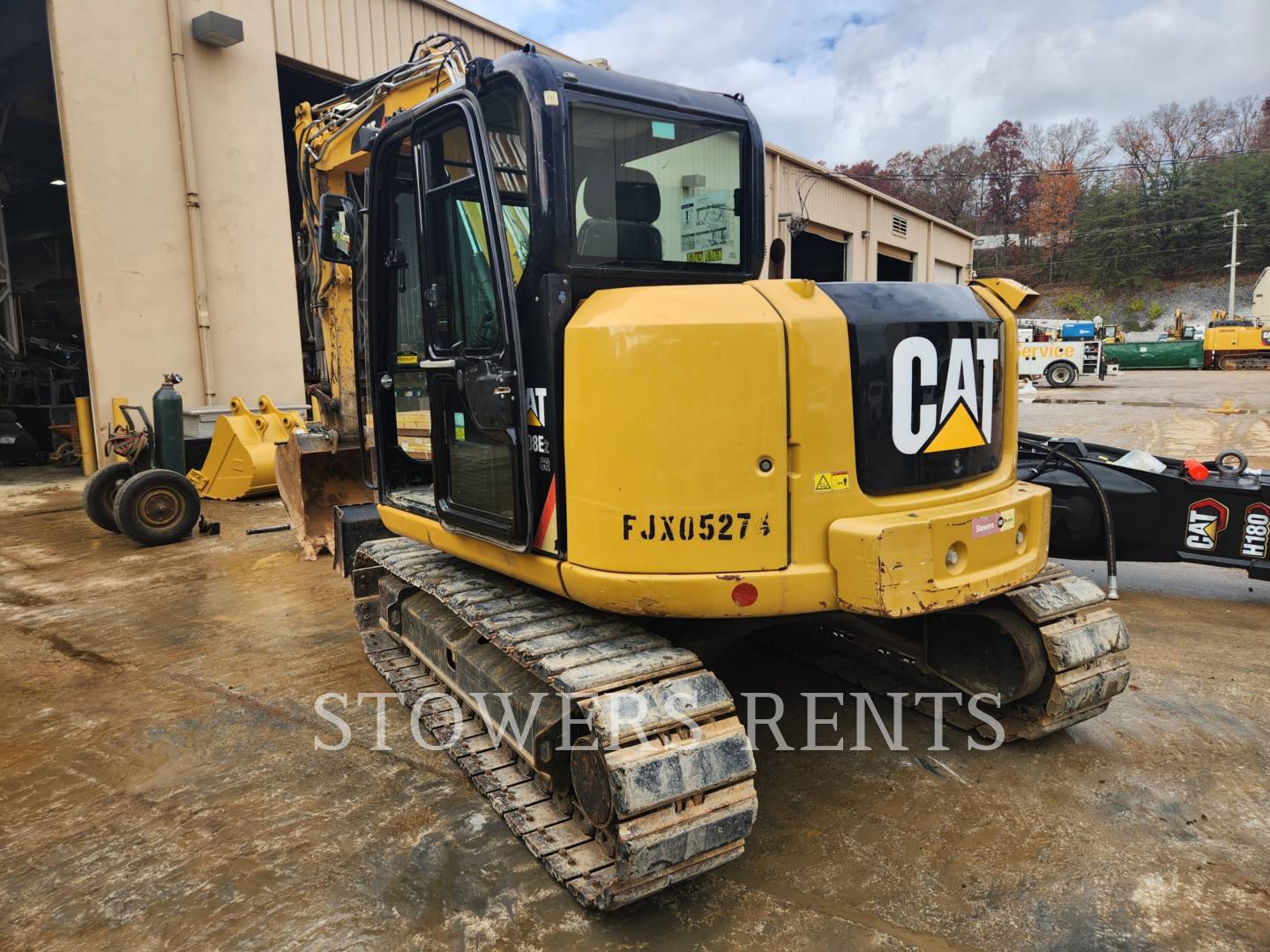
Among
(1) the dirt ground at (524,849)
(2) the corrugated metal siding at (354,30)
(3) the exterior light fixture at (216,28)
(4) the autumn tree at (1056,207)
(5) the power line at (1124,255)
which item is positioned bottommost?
(1) the dirt ground at (524,849)

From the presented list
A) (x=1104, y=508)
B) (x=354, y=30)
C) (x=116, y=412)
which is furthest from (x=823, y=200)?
(x=1104, y=508)

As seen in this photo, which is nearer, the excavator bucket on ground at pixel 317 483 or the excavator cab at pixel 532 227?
the excavator cab at pixel 532 227

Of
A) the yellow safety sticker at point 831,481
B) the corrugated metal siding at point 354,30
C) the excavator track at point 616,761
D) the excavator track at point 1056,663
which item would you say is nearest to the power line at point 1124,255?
the corrugated metal siding at point 354,30

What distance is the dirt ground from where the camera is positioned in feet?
Result: 8.71

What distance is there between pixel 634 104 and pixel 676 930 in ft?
9.42

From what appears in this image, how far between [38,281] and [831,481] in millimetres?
27475

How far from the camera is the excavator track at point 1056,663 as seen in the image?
3.53 meters

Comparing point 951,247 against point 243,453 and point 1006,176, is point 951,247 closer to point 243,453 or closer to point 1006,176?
point 243,453

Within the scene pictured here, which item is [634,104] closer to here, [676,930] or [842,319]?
[842,319]

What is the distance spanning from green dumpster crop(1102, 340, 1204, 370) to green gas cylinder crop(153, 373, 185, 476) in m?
35.2

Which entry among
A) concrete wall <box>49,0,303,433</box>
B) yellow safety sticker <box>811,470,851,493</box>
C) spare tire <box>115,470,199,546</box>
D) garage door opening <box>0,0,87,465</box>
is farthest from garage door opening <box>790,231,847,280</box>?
yellow safety sticker <box>811,470,851,493</box>

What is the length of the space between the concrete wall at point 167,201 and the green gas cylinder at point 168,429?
219 cm

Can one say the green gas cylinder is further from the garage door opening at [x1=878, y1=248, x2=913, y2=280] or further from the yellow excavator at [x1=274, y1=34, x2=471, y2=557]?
the garage door opening at [x1=878, y1=248, x2=913, y2=280]

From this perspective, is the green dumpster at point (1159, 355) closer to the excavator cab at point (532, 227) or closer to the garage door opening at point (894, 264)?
the garage door opening at point (894, 264)
